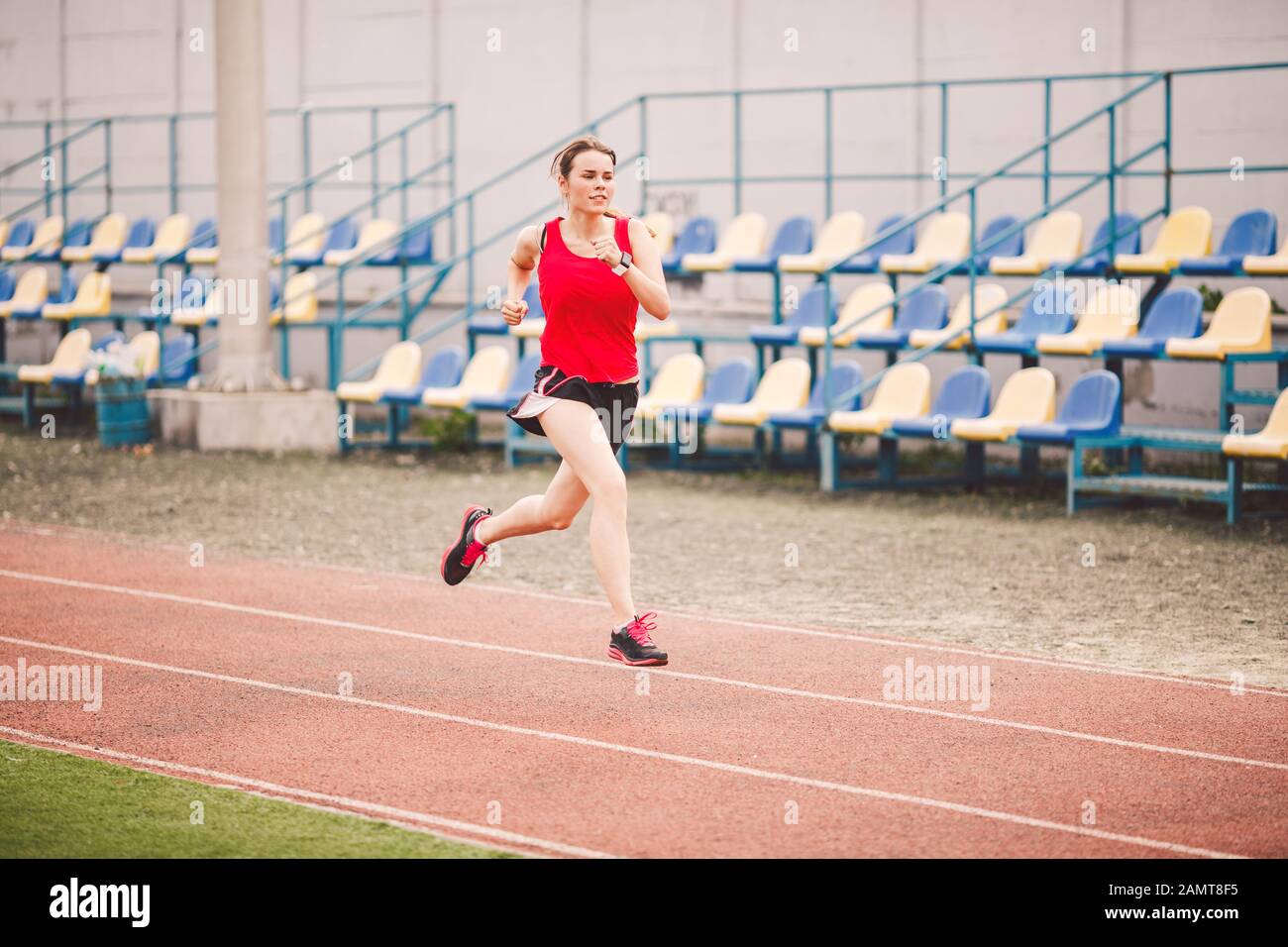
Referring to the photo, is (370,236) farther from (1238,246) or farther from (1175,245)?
(1238,246)

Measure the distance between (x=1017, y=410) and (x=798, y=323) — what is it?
3.03m

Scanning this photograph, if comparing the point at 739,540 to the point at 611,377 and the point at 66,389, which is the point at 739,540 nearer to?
the point at 611,377

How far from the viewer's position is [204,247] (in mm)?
21578

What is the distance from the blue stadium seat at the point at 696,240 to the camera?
1748cm

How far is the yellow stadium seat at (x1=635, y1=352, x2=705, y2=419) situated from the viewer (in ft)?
51.9

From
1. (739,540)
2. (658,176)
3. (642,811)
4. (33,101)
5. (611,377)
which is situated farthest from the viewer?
(33,101)

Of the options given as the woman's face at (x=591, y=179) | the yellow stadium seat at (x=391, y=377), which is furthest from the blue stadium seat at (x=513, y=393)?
the woman's face at (x=591, y=179)

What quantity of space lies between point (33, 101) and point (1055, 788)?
21.3 metres

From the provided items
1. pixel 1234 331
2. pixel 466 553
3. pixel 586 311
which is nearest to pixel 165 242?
pixel 1234 331

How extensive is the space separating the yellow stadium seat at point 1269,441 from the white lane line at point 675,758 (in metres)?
7.05

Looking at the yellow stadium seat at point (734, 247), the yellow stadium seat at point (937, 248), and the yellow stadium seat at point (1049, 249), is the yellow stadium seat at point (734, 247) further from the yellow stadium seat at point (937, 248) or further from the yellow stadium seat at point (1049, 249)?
the yellow stadium seat at point (1049, 249)

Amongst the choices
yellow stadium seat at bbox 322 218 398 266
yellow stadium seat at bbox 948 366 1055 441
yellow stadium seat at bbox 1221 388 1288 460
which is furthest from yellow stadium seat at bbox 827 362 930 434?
yellow stadium seat at bbox 322 218 398 266

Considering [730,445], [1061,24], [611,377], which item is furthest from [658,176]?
[611,377]

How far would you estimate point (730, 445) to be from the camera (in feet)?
57.3
